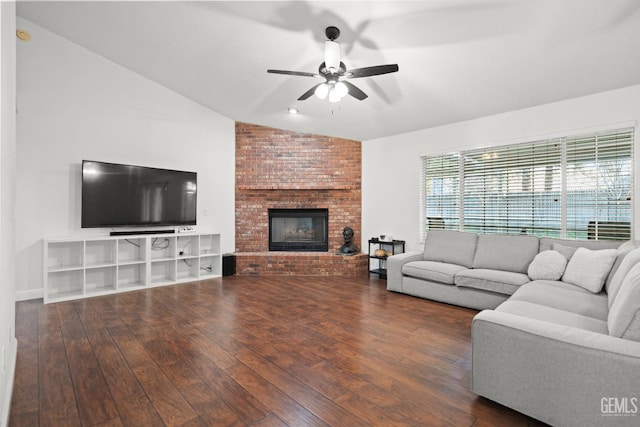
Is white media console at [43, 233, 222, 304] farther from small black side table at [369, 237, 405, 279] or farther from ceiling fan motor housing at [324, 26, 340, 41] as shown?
ceiling fan motor housing at [324, 26, 340, 41]

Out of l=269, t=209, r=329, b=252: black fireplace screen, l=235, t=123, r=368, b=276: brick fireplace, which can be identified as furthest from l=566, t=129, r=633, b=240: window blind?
l=269, t=209, r=329, b=252: black fireplace screen

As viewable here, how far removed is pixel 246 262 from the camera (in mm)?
5473

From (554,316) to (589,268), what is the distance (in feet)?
3.93

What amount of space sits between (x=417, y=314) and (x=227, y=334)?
1.99 metres

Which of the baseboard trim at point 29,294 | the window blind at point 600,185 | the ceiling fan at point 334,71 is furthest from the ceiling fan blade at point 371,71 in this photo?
the baseboard trim at point 29,294

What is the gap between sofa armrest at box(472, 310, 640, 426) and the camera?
4.58ft

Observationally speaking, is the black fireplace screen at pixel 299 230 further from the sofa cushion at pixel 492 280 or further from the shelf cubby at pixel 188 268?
the sofa cushion at pixel 492 280

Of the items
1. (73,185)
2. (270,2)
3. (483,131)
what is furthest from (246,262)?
(483,131)

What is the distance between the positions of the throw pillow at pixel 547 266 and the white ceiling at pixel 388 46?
1902 mm

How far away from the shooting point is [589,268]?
2795 millimetres

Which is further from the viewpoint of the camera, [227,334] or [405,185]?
[405,185]

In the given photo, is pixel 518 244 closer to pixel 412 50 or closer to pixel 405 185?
pixel 405 185

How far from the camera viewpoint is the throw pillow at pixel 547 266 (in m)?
3.11

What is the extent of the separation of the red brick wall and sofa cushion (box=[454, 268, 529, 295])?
2631 mm
